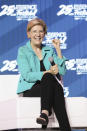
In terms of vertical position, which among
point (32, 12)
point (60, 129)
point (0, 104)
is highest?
point (32, 12)

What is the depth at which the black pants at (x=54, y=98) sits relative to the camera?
8.78 ft

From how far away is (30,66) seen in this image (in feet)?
9.75

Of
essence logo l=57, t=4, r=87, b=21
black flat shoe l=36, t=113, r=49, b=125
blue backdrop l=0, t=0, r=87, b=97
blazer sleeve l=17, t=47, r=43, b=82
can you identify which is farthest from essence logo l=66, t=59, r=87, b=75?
black flat shoe l=36, t=113, r=49, b=125

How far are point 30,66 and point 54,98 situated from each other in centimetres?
37

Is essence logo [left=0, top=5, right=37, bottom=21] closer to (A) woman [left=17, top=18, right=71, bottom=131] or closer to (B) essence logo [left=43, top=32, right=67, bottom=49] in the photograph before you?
(B) essence logo [left=43, top=32, right=67, bottom=49]

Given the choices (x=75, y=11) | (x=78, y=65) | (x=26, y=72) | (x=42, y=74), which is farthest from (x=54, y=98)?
(x=75, y=11)

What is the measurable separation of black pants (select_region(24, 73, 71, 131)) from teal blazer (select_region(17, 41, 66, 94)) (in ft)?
0.37

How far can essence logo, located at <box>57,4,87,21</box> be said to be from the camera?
6148mm

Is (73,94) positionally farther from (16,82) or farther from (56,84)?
(56,84)

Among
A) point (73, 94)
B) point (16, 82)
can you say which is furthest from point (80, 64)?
point (16, 82)

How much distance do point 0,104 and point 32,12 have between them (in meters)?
3.43

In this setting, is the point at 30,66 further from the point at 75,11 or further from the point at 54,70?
the point at 75,11

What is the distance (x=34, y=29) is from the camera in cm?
299

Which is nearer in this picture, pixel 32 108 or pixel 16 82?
pixel 32 108
